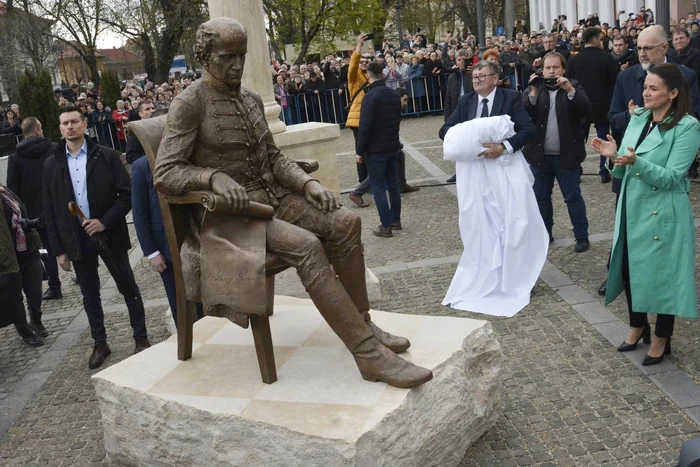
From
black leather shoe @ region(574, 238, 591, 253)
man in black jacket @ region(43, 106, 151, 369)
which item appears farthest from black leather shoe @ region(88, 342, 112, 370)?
black leather shoe @ region(574, 238, 591, 253)

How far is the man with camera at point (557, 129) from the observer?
6973 millimetres

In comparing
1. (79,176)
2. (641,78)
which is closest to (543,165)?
(641,78)

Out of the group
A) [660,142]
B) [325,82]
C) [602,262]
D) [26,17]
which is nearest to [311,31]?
[325,82]

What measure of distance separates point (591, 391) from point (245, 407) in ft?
7.13

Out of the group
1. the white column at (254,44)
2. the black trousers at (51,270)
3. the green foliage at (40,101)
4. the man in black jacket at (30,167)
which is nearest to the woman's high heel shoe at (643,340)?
the white column at (254,44)

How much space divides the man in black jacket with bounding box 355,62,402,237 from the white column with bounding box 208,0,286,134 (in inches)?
68.9

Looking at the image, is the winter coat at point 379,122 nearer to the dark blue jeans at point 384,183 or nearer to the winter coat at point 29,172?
the dark blue jeans at point 384,183

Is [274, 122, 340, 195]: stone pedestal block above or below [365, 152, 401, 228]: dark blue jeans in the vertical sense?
above

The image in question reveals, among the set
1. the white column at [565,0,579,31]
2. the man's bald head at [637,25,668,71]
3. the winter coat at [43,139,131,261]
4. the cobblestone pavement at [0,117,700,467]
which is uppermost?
the white column at [565,0,579,31]

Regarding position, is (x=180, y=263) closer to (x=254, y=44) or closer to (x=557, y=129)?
(x=254, y=44)

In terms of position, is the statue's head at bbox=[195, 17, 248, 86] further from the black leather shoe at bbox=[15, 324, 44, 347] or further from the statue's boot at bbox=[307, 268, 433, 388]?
the black leather shoe at bbox=[15, 324, 44, 347]

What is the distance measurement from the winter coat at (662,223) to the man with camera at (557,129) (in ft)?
7.36

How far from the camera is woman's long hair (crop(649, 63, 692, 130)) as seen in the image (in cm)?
465

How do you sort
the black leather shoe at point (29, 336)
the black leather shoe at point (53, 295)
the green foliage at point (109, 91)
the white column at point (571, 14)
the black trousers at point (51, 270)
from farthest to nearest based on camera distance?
1. the white column at point (571, 14)
2. the green foliage at point (109, 91)
3. the black leather shoe at point (53, 295)
4. the black trousers at point (51, 270)
5. the black leather shoe at point (29, 336)
